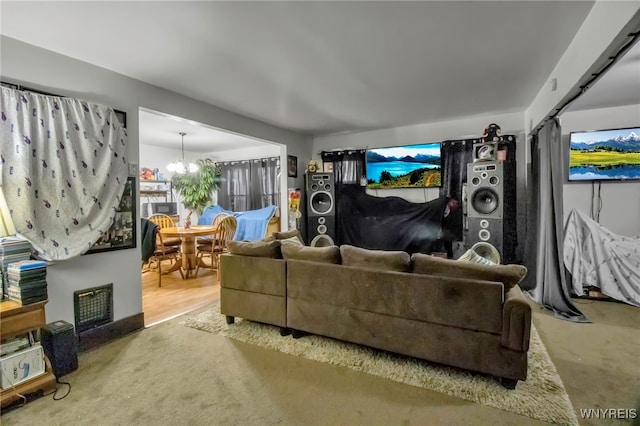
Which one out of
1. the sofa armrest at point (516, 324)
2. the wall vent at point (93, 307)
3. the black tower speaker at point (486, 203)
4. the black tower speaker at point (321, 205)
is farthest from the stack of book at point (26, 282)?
the black tower speaker at point (486, 203)

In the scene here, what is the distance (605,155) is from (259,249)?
13.3 ft

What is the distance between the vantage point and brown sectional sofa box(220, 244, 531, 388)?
5.90 ft

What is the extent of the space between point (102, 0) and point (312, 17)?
3.79 ft

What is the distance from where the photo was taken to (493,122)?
13.4 feet

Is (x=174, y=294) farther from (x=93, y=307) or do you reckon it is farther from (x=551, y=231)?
(x=551, y=231)

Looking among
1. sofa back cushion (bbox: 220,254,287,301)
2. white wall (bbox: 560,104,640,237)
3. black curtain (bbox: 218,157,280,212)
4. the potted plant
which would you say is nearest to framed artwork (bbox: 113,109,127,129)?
sofa back cushion (bbox: 220,254,287,301)

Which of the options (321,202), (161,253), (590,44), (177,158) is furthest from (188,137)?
(590,44)

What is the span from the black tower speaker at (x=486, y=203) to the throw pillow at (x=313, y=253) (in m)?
2.15

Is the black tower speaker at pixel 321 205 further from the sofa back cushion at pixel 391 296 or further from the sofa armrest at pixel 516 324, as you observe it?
the sofa armrest at pixel 516 324

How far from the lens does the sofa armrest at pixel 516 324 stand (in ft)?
5.62

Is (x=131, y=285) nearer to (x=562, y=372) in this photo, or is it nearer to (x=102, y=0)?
(x=102, y=0)

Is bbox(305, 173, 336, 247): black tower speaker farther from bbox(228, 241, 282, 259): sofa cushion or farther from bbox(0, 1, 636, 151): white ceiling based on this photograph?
bbox(228, 241, 282, 259): sofa cushion

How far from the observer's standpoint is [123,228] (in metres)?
2.58

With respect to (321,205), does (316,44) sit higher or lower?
higher
